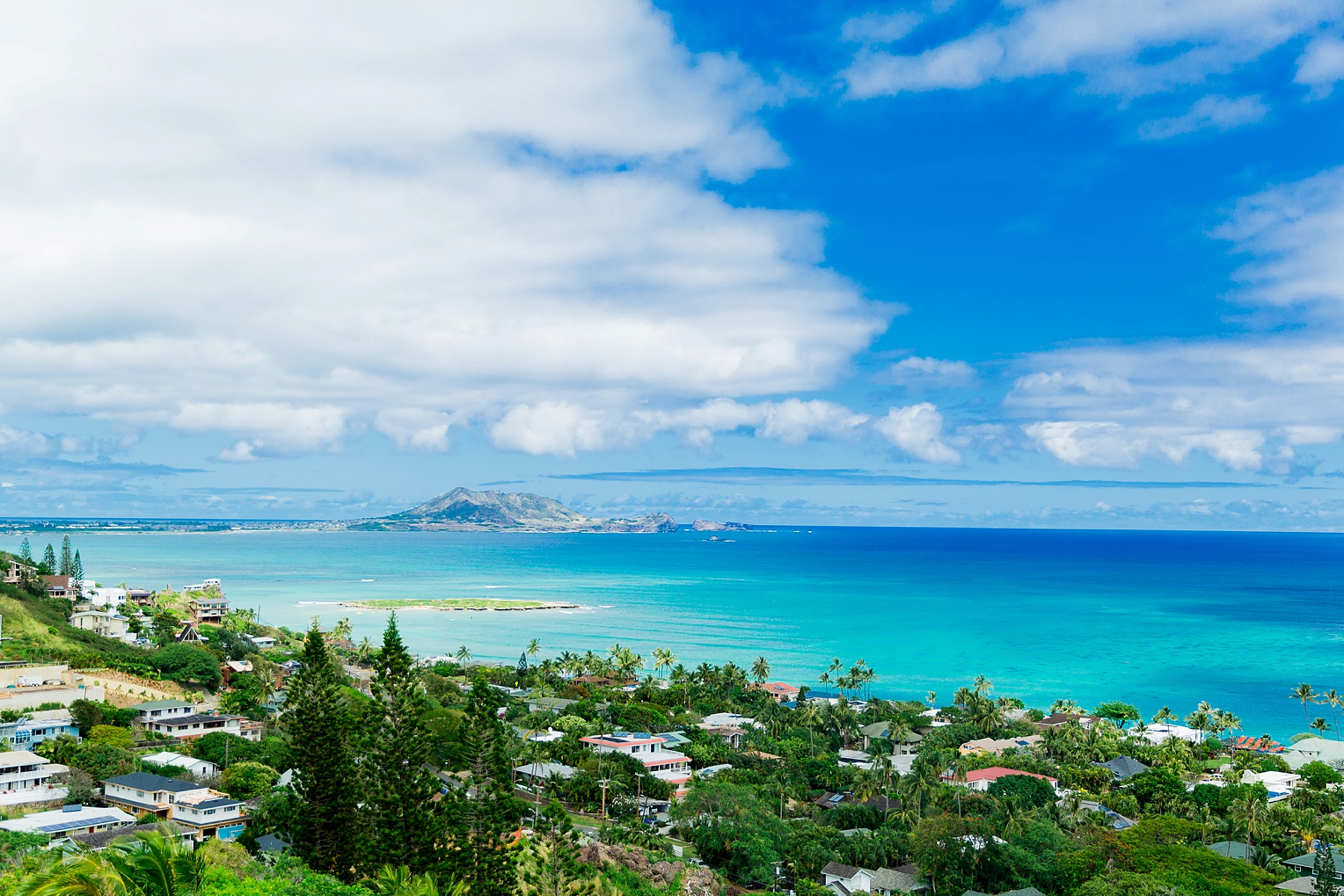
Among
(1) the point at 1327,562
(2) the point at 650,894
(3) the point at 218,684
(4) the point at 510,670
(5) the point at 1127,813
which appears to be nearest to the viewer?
(2) the point at 650,894

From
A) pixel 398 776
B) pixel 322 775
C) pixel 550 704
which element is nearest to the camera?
pixel 398 776

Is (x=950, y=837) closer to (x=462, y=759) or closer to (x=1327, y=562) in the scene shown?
(x=462, y=759)

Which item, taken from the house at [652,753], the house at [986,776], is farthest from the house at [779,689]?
the house at [986,776]

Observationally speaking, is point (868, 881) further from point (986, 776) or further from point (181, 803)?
point (181, 803)

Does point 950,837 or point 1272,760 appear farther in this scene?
point 1272,760

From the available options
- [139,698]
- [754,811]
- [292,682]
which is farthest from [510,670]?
[292,682]

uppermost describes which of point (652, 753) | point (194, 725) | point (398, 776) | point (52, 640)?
point (398, 776)

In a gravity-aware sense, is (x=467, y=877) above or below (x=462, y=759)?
below

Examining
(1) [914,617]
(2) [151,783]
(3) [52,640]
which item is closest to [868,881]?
(2) [151,783]
